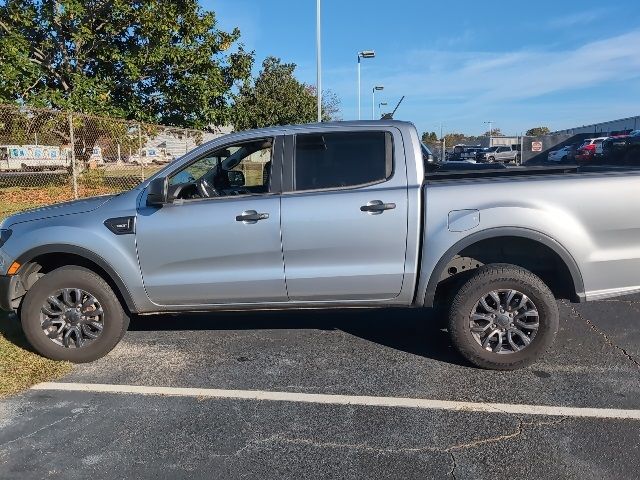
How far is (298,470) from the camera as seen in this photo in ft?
10.2

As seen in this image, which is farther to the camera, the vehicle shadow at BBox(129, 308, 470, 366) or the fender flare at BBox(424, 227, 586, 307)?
the vehicle shadow at BBox(129, 308, 470, 366)

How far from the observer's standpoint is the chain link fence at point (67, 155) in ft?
46.2

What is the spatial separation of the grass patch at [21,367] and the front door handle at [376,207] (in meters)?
2.71

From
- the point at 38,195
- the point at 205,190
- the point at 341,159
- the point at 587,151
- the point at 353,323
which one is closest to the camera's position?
the point at 341,159

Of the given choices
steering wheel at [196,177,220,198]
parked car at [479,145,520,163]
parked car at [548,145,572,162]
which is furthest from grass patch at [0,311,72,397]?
parked car at [548,145,572,162]

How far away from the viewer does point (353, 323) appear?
5.63 metres

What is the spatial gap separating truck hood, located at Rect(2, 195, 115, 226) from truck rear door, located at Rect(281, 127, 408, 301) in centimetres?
159

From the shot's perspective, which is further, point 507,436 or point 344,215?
point 344,215

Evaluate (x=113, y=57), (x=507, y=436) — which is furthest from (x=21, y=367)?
(x=113, y=57)

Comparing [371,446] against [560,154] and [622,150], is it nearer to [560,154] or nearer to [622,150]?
[622,150]

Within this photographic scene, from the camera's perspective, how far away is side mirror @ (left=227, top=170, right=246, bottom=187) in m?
5.23

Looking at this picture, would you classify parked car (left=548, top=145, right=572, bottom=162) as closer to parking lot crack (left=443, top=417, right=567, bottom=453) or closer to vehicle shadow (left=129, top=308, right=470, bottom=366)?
vehicle shadow (left=129, top=308, right=470, bottom=366)

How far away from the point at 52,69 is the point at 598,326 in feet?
58.4

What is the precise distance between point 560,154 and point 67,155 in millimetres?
34280
